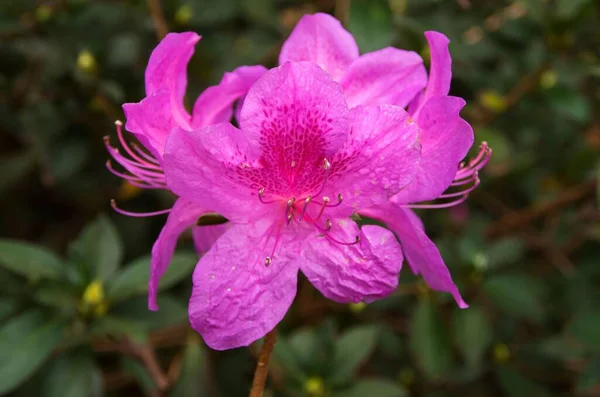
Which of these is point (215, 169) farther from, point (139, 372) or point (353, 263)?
point (139, 372)

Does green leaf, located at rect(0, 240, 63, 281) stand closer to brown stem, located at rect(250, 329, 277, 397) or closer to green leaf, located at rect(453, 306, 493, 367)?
brown stem, located at rect(250, 329, 277, 397)

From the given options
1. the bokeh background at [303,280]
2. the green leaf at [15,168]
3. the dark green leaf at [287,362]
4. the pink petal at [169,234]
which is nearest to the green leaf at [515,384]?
the bokeh background at [303,280]

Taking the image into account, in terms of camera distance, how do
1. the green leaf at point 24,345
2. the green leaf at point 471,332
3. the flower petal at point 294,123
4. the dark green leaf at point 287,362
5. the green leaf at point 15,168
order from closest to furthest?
the flower petal at point 294,123 → the green leaf at point 24,345 → the dark green leaf at point 287,362 → the green leaf at point 471,332 → the green leaf at point 15,168

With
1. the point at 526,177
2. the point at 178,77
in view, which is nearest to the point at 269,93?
the point at 178,77

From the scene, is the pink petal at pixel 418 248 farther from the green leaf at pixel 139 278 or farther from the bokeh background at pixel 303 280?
the green leaf at pixel 139 278

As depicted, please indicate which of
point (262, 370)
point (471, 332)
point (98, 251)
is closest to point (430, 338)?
point (471, 332)

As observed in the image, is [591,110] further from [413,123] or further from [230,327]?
[230,327]

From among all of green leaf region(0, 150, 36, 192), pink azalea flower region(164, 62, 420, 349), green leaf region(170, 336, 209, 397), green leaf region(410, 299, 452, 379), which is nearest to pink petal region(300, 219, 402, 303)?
pink azalea flower region(164, 62, 420, 349)
